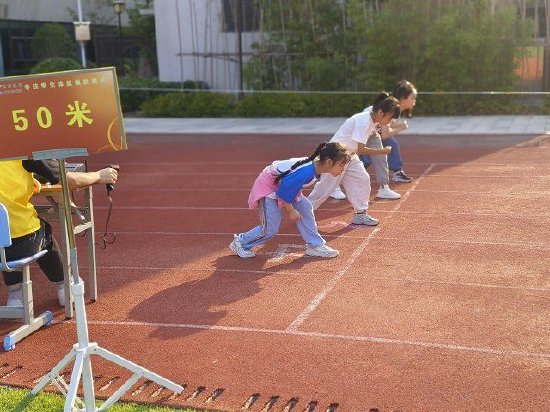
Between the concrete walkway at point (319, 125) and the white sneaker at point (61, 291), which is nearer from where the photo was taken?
the white sneaker at point (61, 291)

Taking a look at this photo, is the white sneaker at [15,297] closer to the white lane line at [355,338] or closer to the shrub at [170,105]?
the white lane line at [355,338]

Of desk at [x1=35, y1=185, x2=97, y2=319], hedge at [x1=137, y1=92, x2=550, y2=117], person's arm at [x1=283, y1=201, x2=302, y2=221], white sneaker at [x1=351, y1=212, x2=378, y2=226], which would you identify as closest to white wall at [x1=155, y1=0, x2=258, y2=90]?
hedge at [x1=137, y1=92, x2=550, y2=117]

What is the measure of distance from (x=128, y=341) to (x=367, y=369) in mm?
1839

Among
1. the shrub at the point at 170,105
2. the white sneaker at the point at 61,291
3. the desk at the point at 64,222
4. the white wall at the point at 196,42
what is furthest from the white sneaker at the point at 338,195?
the white wall at the point at 196,42

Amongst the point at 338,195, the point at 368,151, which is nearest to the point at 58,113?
the point at 368,151

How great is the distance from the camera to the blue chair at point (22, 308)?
5.38 meters

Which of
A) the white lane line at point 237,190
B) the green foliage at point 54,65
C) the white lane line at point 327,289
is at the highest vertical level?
the green foliage at point 54,65

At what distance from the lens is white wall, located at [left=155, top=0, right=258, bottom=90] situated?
24.3m

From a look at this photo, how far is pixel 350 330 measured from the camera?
5.73 m

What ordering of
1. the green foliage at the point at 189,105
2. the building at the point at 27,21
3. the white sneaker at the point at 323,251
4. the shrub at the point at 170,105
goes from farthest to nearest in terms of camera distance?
the building at the point at 27,21
the shrub at the point at 170,105
the green foliage at the point at 189,105
the white sneaker at the point at 323,251

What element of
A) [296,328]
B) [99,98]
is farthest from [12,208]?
[296,328]

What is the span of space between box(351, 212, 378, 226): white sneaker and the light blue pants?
133 centimetres

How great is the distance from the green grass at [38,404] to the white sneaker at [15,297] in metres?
1.43

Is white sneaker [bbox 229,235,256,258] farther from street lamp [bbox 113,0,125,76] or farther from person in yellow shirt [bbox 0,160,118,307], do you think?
street lamp [bbox 113,0,125,76]
